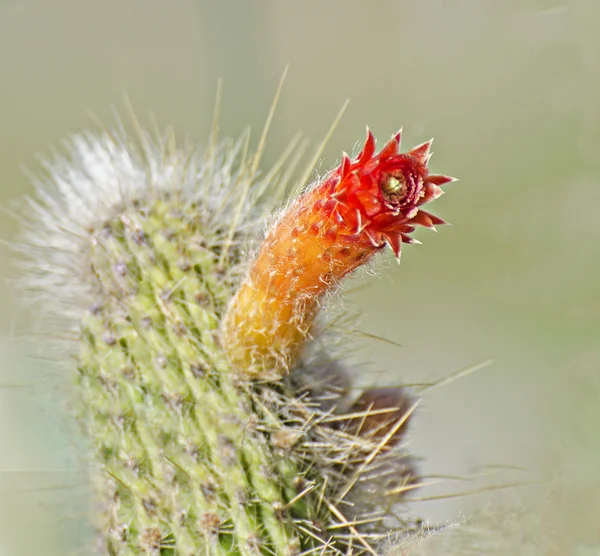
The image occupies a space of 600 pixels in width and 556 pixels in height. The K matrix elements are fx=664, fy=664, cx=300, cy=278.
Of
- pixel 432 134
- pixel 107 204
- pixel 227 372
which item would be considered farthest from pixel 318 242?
pixel 432 134

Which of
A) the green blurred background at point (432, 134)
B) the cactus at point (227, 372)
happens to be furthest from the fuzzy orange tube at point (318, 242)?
the green blurred background at point (432, 134)

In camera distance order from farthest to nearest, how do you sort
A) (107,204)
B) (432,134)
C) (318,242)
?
(432,134) < (107,204) < (318,242)

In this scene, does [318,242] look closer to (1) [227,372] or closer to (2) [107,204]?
(1) [227,372]

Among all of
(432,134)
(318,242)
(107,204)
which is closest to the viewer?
(318,242)

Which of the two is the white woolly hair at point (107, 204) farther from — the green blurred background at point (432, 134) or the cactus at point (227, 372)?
the green blurred background at point (432, 134)

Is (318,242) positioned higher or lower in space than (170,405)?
higher

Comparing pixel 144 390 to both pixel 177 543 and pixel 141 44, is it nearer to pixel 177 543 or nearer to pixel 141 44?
pixel 177 543
